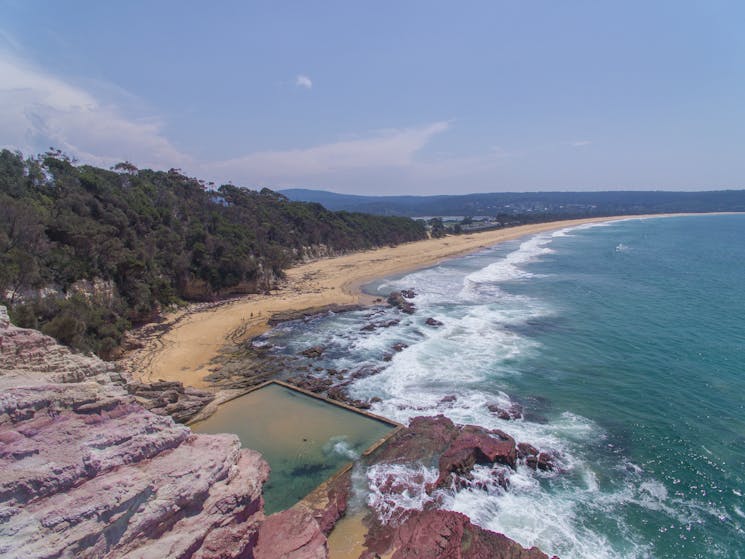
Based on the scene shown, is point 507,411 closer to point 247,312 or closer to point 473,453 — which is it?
point 473,453

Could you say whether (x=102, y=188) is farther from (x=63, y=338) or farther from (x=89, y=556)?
(x=89, y=556)

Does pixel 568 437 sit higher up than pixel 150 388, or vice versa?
pixel 150 388

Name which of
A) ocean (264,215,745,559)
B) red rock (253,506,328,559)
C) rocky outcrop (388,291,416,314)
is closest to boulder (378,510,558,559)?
ocean (264,215,745,559)

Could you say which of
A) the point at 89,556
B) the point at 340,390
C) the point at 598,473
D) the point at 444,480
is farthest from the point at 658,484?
the point at 89,556

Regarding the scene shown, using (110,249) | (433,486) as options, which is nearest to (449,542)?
(433,486)

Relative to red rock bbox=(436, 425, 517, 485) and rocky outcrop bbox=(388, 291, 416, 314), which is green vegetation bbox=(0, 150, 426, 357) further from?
red rock bbox=(436, 425, 517, 485)

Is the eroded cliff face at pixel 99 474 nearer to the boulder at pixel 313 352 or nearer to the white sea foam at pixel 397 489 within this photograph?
the white sea foam at pixel 397 489
